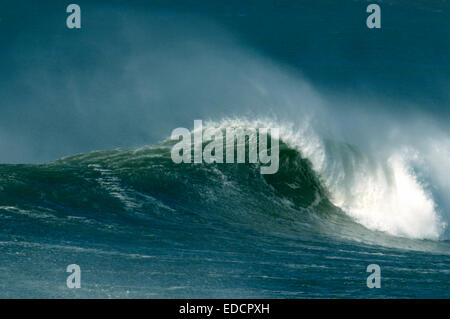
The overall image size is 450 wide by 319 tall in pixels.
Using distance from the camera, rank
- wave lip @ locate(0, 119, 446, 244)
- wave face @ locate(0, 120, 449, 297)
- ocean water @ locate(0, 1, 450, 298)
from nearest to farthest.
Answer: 1. wave face @ locate(0, 120, 449, 297)
2. ocean water @ locate(0, 1, 450, 298)
3. wave lip @ locate(0, 119, 446, 244)

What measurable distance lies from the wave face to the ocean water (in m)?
0.05

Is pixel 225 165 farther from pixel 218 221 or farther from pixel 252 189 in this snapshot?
pixel 218 221

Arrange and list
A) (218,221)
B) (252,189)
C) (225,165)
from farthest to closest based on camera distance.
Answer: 1. (225,165)
2. (252,189)
3. (218,221)

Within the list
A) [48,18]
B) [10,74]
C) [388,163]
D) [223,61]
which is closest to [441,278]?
[388,163]

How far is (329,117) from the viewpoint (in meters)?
22.0

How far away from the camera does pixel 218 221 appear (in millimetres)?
15320

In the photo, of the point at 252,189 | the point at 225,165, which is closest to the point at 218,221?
the point at 252,189

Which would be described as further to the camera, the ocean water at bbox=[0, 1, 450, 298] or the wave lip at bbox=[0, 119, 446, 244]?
the wave lip at bbox=[0, 119, 446, 244]

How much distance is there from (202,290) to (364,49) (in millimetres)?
19111

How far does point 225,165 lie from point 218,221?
3.28m

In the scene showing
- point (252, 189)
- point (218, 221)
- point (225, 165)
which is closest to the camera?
point (218, 221)

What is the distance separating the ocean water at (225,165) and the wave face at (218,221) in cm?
5

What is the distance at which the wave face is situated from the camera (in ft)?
36.7

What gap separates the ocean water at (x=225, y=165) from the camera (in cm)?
1180
